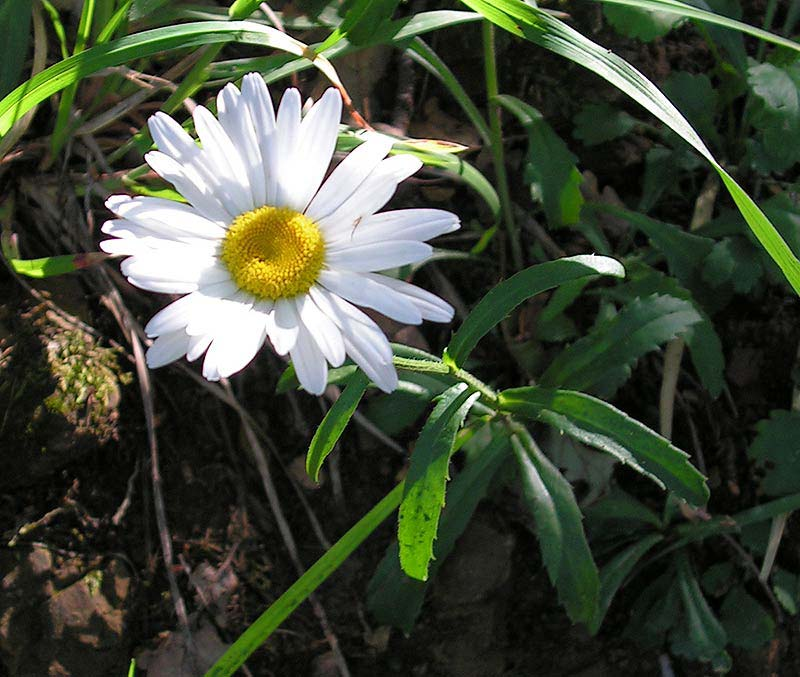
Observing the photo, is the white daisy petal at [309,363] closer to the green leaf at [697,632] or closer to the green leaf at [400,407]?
the green leaf at [400,407]

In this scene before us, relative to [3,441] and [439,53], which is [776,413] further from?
[3,441]

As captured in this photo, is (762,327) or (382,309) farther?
(762,327)

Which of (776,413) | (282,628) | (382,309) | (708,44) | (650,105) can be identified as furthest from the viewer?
(708,44)

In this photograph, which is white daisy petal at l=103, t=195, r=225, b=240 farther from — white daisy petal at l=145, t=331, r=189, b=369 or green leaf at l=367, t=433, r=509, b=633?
green leaf at l=367, t=433, r=509, b=633

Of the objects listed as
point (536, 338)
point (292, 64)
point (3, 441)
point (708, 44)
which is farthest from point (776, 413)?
point (3, 441)

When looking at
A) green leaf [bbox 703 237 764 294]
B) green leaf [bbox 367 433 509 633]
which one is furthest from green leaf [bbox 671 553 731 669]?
green leaf [bbox 703 237 764 294]

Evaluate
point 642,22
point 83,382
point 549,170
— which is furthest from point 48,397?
point 642,22
